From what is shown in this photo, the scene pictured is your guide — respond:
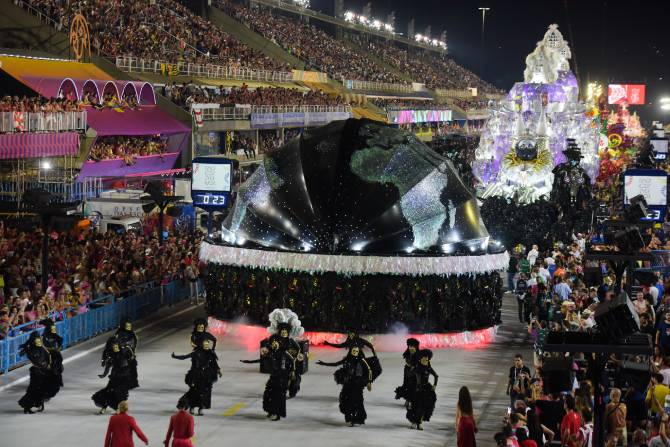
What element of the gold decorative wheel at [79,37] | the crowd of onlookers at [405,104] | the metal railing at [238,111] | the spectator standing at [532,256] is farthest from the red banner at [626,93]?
the spectator standing at [532,256]

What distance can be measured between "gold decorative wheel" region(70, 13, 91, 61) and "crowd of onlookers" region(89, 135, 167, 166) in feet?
14.1

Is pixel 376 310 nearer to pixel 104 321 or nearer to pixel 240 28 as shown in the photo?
pixel 104 321

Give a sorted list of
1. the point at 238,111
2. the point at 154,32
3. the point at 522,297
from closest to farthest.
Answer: the point at 522,297, the point at 238,111, the point at 154,32

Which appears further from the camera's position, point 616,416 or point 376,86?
point 376,86

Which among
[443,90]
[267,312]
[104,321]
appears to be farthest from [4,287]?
[443,90]

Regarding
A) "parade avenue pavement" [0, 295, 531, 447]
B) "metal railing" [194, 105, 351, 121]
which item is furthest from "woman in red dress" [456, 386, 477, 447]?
"metal railing" [194, 105, 351, 121]

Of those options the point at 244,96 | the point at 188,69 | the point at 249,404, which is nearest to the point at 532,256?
the point at 249,404

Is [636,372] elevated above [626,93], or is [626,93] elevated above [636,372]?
[626,93]

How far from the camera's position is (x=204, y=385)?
59.2 feet

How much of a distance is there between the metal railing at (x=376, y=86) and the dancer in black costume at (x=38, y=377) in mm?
72669

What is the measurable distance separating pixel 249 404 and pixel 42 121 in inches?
740

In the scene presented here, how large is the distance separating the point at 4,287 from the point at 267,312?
5.22 meters

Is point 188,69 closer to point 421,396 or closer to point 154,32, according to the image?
point 154,32

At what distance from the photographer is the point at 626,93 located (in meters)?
129
